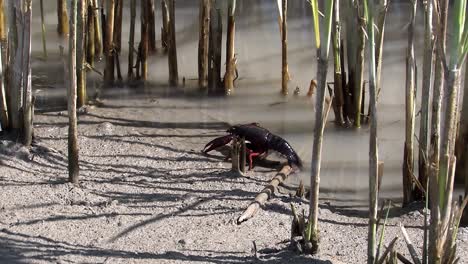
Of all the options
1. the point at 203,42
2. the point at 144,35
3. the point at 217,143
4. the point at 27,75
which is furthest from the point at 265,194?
the point at 144,35

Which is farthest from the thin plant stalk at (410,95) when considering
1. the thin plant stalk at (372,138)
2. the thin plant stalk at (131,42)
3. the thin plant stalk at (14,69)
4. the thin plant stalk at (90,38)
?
the thin plant stalk at (90,38)

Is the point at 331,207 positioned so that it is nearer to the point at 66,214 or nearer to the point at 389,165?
the point at 389,165

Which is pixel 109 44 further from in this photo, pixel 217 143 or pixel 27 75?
pixel 27 75

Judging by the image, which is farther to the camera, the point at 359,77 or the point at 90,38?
the point at 90,38

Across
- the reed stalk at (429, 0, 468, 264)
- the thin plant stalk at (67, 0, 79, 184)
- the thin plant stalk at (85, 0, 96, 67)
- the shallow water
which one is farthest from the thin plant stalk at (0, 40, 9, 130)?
the reed stalk at (429, 0, 468, 264)

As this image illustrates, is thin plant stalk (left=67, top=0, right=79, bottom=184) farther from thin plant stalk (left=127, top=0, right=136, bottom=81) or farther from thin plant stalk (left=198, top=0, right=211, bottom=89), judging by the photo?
thin plant stalk (left=127, top=0, right=136, bottom=81)

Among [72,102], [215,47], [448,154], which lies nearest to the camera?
[448,154]
